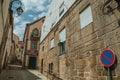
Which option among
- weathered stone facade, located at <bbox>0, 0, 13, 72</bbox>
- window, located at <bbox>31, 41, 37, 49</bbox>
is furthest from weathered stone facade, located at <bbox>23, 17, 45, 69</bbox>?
weathered stone facade, located at <bbox>0, 0, 13, 72</bbox>

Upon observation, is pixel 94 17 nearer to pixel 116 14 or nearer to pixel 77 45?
pixel 116 14

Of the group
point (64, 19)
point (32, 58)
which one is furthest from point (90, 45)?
point (32, 58)

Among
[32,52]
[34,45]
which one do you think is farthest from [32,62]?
[34,45]

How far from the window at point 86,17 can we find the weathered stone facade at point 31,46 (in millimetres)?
17082

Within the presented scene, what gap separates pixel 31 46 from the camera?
2364 cm

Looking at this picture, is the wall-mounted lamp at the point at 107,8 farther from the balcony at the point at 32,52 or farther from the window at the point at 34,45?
the window at the point at 34,45

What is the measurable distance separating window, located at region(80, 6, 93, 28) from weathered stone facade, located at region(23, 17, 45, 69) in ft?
56.0

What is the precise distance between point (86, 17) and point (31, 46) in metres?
18.8

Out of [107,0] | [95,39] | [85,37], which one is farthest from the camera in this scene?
[85,37]

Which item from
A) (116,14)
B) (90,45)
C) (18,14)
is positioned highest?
(18,14)

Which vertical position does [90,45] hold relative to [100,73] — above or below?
above

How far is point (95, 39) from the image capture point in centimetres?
511

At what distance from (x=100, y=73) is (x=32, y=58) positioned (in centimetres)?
1969

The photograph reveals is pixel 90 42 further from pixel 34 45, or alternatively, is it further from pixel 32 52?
pixel 34 45
